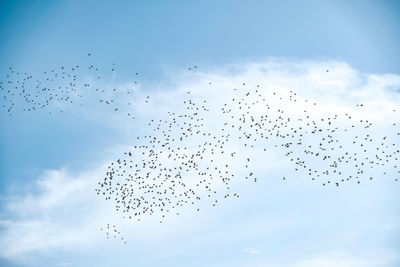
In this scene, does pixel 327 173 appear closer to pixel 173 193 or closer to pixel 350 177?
pixel 350 177

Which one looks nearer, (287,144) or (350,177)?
(350,177)

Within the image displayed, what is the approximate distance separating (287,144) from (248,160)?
14.5 ft

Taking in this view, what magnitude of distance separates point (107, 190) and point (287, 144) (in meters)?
18.0

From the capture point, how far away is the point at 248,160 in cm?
3569

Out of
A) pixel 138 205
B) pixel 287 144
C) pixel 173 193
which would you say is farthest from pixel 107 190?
pixel 287 144

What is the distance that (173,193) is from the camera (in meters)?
37.0

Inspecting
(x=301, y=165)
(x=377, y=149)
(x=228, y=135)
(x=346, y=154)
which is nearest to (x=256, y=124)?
(x=228, y=135)

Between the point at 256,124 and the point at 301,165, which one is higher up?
the point at 256,124

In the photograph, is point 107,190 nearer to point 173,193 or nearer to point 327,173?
point 173,193

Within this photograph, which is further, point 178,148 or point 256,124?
point 178,148

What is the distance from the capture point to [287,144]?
121 ft

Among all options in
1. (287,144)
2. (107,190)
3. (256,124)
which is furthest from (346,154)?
(107,190)

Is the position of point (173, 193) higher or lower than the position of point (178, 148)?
lower

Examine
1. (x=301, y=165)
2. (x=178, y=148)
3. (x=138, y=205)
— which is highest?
(x=178, y=148)
